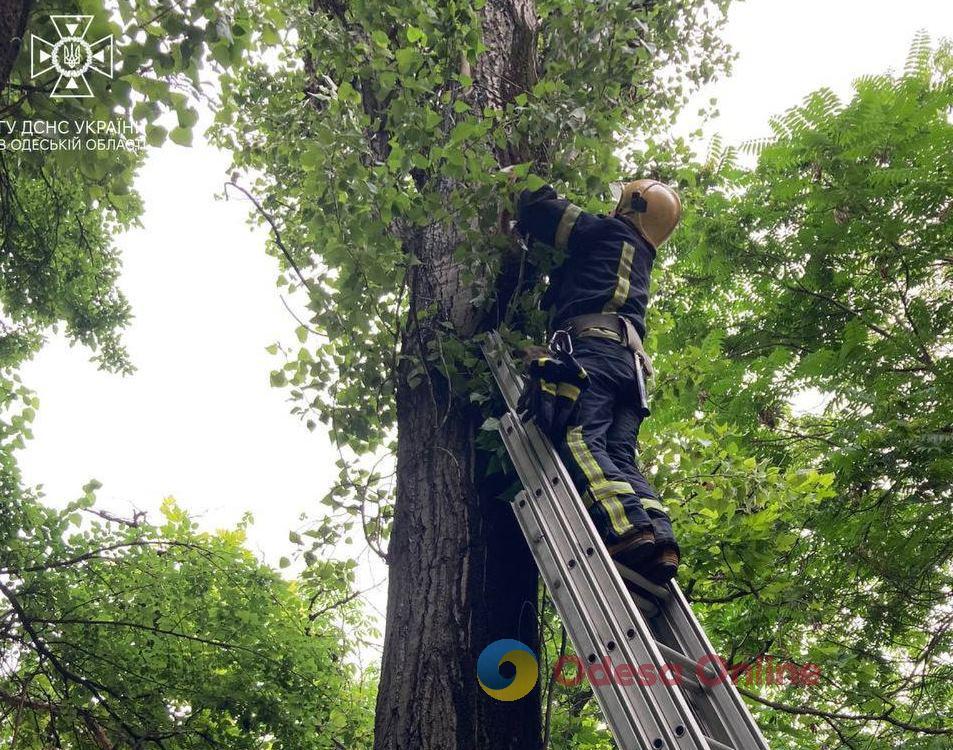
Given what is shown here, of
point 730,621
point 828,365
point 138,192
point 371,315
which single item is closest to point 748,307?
point 828,365

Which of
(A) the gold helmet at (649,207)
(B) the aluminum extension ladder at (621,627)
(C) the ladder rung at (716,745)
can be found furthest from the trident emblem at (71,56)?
(C) the ladder rung at (716,745)

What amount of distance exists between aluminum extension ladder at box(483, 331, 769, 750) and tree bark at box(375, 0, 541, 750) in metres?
0.29

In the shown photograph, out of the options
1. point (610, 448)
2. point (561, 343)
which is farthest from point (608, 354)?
point (610, 448)

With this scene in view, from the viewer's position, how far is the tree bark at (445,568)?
298cm

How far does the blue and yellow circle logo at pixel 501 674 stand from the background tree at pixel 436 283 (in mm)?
44

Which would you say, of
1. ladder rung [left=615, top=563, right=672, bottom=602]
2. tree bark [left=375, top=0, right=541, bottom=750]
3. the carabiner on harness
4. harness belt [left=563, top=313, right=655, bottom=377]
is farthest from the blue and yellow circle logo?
harness belt [left=563, top=313, right=655, bottom=377]

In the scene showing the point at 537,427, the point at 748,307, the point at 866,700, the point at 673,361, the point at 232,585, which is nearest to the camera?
the point at 537,427

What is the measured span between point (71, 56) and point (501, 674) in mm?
2821

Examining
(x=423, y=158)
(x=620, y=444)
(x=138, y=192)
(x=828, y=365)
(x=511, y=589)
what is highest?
(x=138, y=192)

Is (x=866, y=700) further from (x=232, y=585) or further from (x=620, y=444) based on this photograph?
(x=232, y=585)

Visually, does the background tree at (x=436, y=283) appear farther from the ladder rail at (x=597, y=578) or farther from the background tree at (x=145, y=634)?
the background tree at (x=145, y=634)

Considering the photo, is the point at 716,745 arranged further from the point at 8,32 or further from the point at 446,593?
the point at 8,32

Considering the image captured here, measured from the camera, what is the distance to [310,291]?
384 cm

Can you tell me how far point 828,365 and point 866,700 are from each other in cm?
200
